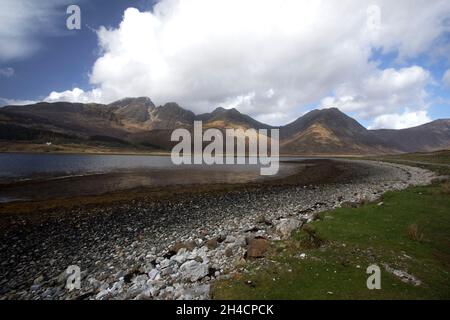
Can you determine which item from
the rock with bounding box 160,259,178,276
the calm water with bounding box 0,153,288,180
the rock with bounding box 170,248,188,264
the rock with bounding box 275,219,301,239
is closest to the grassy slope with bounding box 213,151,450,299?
the rock with bounding box 275,219,301,239

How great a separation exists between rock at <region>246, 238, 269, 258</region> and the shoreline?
21.8 inches

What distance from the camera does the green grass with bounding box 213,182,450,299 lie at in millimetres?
10000

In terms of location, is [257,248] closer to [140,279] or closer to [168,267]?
[168,267]

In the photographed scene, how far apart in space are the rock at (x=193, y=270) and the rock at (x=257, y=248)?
2502 mm

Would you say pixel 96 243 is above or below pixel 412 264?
below

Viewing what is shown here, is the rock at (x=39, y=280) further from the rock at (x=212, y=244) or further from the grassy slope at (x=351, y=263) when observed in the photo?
the grassy slope at (x=351, y=263)

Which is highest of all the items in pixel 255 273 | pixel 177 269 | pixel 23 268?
pixel 255 273

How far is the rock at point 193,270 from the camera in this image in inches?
500

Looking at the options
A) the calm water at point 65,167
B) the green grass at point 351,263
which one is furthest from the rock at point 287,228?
the calm water at point 65,167

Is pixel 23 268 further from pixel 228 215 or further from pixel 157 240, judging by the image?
pixel 228 215

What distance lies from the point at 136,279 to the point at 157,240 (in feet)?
22.5
